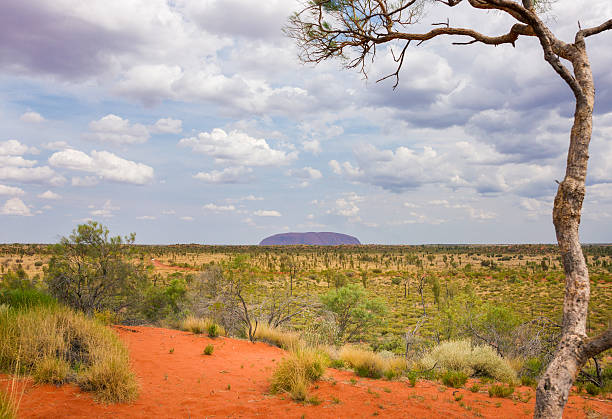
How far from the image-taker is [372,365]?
996 cm

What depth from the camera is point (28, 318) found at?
7.53m

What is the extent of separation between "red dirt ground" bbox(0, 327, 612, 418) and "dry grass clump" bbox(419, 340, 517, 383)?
85 cm

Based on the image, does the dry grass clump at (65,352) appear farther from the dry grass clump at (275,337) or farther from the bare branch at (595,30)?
the bare branch at (595,30)

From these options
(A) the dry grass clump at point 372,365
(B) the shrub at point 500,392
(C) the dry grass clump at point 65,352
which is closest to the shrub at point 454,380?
(B) the shrub at point 500,392

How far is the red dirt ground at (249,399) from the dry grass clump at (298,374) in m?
0.22

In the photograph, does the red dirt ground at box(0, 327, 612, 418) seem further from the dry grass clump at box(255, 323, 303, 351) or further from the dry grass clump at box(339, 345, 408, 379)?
the dry grass clump at box(255, 323, 303, 351)

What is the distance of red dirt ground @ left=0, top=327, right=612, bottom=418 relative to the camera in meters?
6.13

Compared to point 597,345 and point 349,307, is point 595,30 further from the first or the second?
point 349,307

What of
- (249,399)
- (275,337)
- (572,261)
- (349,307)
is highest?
(572,261)

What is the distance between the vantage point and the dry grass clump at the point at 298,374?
7.34 metres

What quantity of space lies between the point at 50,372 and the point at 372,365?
7.36 metres

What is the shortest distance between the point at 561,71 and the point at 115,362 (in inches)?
351

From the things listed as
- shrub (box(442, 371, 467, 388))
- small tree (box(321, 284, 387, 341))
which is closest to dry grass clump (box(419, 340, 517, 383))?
shrub (box(442, 371, 467, 388))

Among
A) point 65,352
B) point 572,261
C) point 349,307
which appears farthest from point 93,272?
point 572,261
